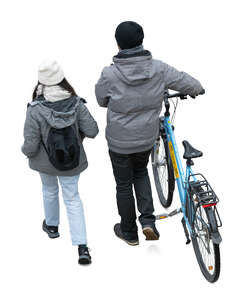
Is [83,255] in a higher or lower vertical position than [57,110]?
lower

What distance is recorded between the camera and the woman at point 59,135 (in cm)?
421

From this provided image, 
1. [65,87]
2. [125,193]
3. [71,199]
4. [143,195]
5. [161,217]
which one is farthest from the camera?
[161,217]

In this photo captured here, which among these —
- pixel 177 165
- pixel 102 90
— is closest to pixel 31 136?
pixel 102 90

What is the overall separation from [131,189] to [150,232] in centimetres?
43

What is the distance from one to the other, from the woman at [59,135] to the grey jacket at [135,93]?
0.67 feet

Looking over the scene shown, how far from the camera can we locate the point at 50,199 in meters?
4.86

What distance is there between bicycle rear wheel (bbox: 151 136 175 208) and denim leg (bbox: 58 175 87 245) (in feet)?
3.04

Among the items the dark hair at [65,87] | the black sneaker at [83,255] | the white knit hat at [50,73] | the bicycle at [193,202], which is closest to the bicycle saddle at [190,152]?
the bicycle at [193,202]

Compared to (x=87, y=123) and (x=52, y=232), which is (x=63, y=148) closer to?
(x=87, y=123)

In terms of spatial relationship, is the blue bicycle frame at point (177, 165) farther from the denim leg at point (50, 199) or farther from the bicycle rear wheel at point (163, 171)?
the denim leg at point (50, 199)

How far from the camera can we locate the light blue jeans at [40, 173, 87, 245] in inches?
183

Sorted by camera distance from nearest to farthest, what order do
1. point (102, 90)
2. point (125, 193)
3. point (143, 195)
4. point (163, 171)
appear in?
point (102, 90), point (125, 193), point (143, 195), point (163, 171)

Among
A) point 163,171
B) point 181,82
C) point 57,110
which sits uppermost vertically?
point 181,82

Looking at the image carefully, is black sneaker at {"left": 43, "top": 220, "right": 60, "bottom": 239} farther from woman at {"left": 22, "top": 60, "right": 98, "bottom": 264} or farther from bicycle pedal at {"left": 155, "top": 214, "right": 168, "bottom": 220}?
bicycle pedal at {"left": 155, "top": 214, "right": 168, "bottom": 220}
